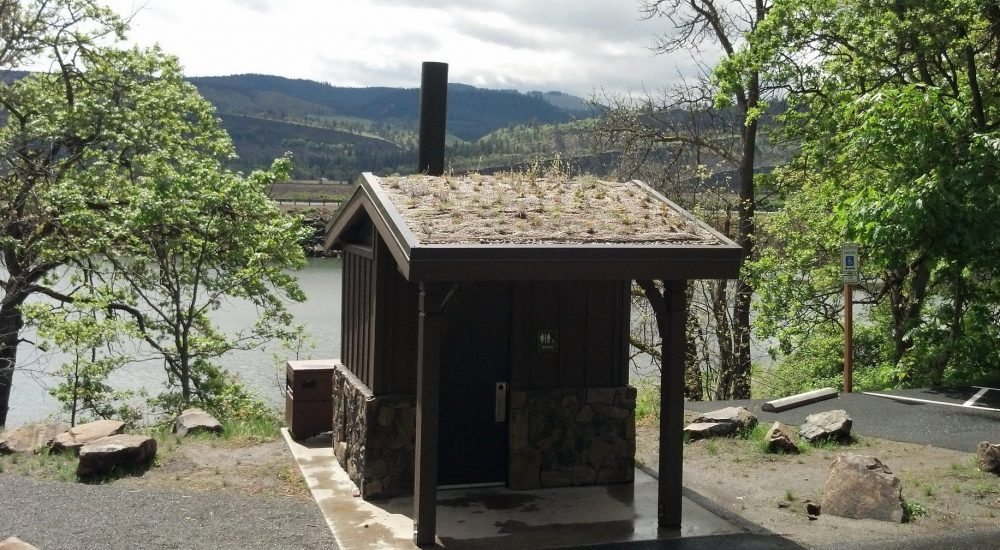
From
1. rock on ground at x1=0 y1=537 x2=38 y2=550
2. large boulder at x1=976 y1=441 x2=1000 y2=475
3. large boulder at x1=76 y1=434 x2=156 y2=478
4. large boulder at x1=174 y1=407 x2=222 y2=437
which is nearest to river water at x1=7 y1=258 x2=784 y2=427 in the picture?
large boulder at x1=174 y1=407 x2=222 y2=437

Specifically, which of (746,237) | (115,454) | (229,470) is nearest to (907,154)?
(746,237)

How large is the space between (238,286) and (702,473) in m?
9.56

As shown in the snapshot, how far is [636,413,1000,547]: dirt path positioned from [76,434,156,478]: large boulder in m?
4.90

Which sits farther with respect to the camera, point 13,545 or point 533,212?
point 533,212

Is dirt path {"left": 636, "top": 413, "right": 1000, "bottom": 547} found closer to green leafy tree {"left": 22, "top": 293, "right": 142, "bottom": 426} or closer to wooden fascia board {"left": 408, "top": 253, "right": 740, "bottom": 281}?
wooden fascia board {"left": 408, "top": 253, "right": 740, "bottom": 281}

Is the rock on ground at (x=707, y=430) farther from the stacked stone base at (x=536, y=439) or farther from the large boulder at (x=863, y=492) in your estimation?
the large boulder at (x=863, y=492)

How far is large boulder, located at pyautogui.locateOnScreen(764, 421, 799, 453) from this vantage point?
9.93 m

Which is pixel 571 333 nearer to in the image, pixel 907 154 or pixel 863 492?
pixel 863 492

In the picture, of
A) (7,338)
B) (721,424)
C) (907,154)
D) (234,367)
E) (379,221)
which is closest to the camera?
(379,221)

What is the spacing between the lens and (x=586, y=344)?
8.59 meters

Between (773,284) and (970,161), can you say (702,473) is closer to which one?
(970,161)

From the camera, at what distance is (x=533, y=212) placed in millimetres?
7484

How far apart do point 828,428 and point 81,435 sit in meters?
7.99

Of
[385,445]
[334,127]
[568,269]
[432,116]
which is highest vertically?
[334,127]
